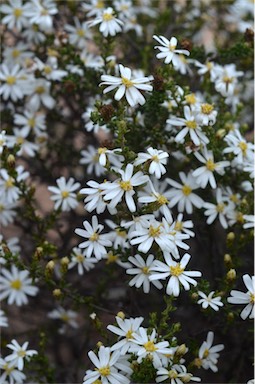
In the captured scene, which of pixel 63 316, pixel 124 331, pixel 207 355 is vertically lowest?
pixel 63 316

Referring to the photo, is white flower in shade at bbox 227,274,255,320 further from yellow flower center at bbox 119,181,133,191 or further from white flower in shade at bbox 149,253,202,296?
yellow flower center at bbox 119,181,133,191

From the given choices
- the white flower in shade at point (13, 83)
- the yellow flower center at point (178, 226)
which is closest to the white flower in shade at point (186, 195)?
the yellow flower center at point (178, 226)

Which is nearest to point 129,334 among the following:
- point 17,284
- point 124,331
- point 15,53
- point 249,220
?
point 124,331

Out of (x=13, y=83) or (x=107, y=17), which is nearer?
(x=107, y=17)

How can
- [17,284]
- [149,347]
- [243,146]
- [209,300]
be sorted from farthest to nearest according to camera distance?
[17,284] → [243,146] → [209,300] → [149,347]

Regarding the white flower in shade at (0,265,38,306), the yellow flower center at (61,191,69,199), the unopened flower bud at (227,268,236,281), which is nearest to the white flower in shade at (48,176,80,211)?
the yellow flower center at (61,191,69,199)

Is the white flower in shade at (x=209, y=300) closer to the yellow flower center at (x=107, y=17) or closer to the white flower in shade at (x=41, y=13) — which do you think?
the yellow flower center at (x=107, y=17)

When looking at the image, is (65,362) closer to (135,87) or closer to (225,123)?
(225,123)

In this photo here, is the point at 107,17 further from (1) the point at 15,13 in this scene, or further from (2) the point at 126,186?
(2) the point at 126,186
